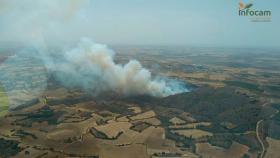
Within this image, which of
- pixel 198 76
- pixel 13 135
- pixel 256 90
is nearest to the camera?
pixel 13 135

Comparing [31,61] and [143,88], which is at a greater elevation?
[31,61]

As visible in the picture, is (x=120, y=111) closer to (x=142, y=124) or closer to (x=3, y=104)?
(x=142, y=124)

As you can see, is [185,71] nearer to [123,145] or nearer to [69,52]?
[69,52]

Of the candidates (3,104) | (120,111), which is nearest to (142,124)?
(120,111)

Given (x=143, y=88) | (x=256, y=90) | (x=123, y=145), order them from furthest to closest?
(x=256, y=90) < (x=143, y=88) < (x=123, y=145)

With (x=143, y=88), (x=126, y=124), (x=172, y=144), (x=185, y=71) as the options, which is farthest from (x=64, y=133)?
(x=185, y=71)
